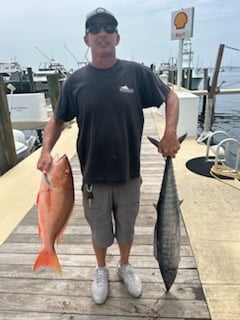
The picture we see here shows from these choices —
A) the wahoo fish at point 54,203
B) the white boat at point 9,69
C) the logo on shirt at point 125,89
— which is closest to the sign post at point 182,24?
the logo on shirt at point 125,89

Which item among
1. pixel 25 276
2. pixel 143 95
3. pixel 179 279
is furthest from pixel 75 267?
pixel 143 95

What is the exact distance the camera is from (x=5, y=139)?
469cm

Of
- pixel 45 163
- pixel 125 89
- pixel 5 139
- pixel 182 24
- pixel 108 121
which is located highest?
pixel 182 24

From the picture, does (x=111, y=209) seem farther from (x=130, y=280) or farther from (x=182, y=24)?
(x=182, y=24)

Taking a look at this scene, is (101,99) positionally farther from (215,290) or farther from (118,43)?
(215,290)

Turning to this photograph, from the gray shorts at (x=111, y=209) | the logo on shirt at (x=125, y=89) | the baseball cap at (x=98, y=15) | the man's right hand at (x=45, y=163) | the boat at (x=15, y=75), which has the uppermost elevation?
the baseball cap at (x=98, y=15)

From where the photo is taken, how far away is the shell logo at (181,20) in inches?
272

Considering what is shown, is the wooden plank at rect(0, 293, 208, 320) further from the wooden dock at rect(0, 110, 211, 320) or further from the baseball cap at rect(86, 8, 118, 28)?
the baseball cap at rect(86, 8, 118, 28)

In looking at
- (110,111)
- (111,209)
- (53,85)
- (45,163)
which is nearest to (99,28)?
(110,111)

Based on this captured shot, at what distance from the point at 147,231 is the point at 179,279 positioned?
0.74m

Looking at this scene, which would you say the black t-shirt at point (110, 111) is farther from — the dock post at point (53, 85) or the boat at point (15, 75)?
the boat at point (15, 75)

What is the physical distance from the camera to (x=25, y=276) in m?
2.28

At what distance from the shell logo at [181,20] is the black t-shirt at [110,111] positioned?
19.5 feet

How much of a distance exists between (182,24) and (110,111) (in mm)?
6226
